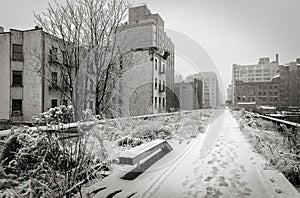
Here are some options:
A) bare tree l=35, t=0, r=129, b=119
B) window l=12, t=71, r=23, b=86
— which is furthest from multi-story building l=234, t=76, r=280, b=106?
bare tree l=35, t=0, r=129, b=119

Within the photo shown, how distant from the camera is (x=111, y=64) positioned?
10.0 meters

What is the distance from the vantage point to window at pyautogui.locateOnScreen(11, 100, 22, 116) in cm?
1714

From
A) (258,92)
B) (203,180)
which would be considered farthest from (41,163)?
(258,92)

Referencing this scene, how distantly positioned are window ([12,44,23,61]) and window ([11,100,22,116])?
137 inches

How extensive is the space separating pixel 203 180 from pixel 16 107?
18098 millimetres

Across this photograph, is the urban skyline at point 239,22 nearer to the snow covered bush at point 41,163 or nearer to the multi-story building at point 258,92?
the snow covered bush at point 41,163

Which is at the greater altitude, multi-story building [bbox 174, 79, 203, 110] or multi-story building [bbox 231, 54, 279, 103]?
multi-story building [bbox 231, 54, 279, 103]

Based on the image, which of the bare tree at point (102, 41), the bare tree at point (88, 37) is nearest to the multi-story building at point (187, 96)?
the bare tree at point (102, 41)

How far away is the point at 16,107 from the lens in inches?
682

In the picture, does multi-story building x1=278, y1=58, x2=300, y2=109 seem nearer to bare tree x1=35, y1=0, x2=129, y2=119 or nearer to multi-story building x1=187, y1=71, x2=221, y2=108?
multi-story building x1=187, y1=71, x2=221, y2=108

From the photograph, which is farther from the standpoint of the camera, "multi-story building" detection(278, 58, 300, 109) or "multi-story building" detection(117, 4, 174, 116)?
"multi-story building" detection(278, 58, 300, 109)

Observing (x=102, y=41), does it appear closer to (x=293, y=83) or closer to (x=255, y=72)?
(x=293, y=83)

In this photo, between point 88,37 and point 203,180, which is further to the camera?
point 88,37

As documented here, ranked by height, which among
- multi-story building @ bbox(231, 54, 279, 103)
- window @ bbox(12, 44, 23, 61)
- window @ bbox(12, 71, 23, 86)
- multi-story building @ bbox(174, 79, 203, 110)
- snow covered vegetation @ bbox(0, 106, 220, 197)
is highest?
multi-story building @ bbox(231, 54, 279, 103)
